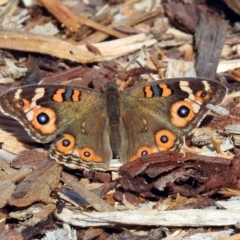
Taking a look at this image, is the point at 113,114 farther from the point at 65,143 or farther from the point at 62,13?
the point at 62,13

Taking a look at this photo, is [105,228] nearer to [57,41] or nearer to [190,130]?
[190,130]

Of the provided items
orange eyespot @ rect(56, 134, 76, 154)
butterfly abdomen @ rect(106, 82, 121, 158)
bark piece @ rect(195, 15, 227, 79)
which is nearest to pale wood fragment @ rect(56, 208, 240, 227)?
orange eyespot @ rect(56, 134, 76, 154)

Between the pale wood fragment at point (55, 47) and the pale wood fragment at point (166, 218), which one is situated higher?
the pale wood fragment at point (55, 47)

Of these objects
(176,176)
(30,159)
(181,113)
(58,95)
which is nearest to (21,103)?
(58,95)

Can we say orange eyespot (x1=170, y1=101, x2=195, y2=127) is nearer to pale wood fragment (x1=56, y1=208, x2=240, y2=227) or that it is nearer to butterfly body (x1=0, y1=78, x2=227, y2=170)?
butterfly body (x1=0, y1=78, x2=227, y2=170)

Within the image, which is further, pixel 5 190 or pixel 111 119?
pixel 111 119

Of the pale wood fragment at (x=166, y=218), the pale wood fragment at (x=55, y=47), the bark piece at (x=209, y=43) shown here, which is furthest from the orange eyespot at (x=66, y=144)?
the bark piece at (x=209, y=43)

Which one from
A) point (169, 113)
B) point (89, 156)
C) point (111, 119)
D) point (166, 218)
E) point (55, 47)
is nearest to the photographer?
point (166, 218)

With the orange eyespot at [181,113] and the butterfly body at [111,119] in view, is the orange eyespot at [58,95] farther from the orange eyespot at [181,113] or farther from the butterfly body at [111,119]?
the orange eyespot at [181,113]
